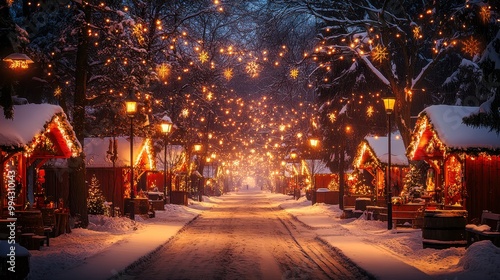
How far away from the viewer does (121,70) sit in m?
27.0

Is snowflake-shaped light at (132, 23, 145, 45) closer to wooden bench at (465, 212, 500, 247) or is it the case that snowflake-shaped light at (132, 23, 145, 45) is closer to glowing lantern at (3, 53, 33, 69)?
glowing lantern at (3, 53, 33, 69)

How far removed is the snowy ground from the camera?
14578 mm

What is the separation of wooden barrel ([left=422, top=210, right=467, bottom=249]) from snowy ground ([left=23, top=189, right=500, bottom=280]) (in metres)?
0.25

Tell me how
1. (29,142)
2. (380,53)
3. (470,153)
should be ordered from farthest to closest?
(380,53), (470,153), (29,142)

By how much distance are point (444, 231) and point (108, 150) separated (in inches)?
837

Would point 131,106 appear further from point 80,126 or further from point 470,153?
point 470,153

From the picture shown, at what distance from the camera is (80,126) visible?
26172 millimetres

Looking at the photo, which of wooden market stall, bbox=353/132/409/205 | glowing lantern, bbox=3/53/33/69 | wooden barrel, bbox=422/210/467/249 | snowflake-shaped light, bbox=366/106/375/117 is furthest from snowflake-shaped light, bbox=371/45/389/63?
glowing lantern, bbox=3/53/33/69

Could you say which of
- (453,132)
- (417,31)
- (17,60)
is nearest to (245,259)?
(17,60)

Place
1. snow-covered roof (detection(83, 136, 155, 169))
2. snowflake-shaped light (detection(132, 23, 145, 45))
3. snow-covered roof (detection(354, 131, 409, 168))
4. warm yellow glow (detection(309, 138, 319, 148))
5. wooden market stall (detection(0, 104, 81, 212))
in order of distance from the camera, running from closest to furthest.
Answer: wooden market stall (detection(0, 104, 81, 212)) → snowflake-shaped light (detection(132, 23, 145, 45)) → snow-covered roof (detection(83, 136, 155, 169)) → snow-covered roof (detection(354, 131, 409, 168)) → warm yellow glow (detection(309, 138, 319, 148))

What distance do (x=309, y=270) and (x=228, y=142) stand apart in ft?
210

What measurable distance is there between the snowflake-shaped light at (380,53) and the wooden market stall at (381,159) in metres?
7.08

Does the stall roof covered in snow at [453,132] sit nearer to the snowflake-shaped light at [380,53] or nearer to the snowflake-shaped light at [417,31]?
the snowflake-shaped light at [417,31]

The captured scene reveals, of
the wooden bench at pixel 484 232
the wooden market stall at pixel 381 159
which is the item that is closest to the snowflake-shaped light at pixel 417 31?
the wooden market stall at pixel 381 159
